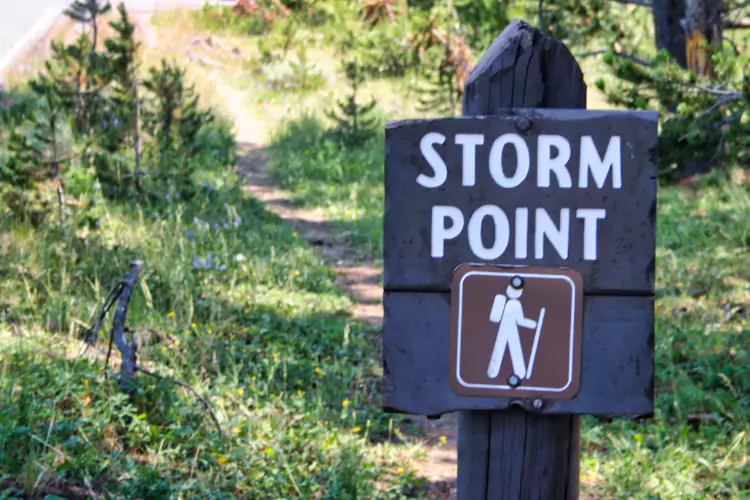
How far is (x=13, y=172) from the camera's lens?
21.8ft

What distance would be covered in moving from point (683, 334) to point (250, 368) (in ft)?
9.40

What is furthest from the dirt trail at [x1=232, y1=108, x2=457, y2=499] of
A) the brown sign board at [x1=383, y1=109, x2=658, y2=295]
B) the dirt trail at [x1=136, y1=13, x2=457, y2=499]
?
the brown sign board at [x1=383, y1=109, x2=658, y2=295]

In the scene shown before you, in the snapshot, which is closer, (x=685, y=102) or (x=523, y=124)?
(x=523, y=124)

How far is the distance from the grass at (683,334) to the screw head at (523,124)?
2628 millimetres

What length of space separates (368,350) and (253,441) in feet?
6.28

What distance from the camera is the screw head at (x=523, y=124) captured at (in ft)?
6.53

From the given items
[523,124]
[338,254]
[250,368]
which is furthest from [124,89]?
[523,124]

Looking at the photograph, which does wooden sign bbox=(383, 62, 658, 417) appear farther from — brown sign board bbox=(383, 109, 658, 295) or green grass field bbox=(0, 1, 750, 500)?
green grass field bbox=(0, 1, 750, 500)

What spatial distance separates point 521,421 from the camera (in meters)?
2.08

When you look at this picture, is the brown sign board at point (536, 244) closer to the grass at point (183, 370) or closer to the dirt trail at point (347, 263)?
the grass at point (183, 370)

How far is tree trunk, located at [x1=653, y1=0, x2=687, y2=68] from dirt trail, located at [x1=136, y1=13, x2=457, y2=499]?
4.43 metres

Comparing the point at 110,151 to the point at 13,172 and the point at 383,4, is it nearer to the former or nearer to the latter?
the point at 13,172

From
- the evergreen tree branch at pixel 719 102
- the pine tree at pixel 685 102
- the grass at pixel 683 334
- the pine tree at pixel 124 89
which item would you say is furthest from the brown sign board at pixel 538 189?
the pine tree at pixel 124 89

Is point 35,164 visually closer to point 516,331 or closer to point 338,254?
point 338,254
